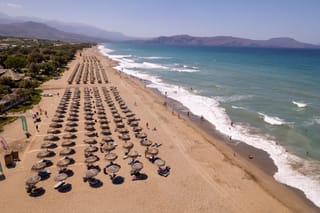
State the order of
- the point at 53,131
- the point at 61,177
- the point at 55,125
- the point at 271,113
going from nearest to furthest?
the point at 61,177, the point at 53,131, the point at 55,125, the point at 271,113

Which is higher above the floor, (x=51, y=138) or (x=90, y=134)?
(x=90, y=134)

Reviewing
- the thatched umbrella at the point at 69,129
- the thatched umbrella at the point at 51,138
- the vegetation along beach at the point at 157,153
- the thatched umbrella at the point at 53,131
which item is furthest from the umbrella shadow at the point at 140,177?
the thatched umbrella at the point at 53,131

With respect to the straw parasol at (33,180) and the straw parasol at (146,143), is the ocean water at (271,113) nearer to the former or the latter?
the straw parasol at (146,143)

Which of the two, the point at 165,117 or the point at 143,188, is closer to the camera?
the point at 143,188

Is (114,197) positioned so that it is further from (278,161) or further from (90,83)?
(90,83)

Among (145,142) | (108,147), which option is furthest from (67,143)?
(145,142)

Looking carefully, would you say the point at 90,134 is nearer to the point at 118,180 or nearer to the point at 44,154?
the point at 44,154

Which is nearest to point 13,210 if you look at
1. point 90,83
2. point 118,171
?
point 118,171

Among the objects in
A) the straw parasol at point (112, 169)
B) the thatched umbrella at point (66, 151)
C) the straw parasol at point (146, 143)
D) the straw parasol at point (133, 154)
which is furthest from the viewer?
the straw parasol at point (146, 143)
